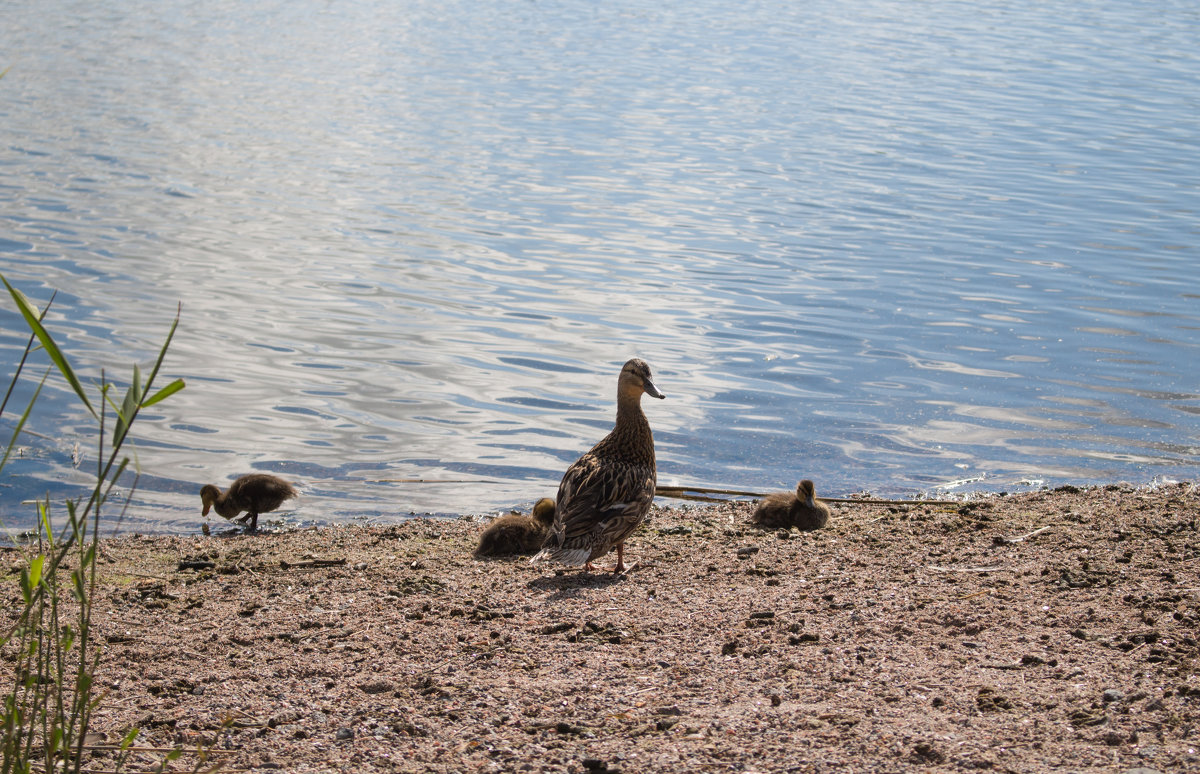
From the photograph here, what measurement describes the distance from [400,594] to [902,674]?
2.79m

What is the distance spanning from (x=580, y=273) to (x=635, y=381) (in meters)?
8.92

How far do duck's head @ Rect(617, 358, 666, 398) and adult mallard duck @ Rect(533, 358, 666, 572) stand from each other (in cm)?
1

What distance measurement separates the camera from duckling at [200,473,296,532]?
8969 mm

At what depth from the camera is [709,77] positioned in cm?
3978

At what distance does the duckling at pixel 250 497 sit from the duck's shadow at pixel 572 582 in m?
2.86

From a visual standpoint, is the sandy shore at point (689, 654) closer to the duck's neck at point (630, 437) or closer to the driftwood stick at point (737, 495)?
the duck's neck at point (630, 437)

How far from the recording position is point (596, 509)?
23.1ft

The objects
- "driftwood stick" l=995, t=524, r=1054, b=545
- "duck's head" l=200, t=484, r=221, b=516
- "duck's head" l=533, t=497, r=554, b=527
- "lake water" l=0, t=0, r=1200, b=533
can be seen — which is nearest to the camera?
"driftwood stick" l=995, t=524, r=1054, b=545

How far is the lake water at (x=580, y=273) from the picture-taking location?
1077 cm

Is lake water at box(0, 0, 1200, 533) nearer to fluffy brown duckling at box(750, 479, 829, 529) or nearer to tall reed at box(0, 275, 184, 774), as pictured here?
fluffy brown duckling at box(750, 479, 829, 529)

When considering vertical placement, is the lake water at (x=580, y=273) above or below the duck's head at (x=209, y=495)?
above

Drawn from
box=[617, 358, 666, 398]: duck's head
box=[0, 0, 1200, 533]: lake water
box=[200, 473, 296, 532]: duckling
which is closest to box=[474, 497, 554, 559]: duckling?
box=[617, 358, 666, 398]: duck's head

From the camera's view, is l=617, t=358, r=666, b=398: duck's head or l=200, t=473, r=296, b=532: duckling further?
l=200, t=473, r=296, b=532: duckling

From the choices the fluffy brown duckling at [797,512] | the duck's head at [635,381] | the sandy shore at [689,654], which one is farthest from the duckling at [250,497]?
the fluffy brown duckling at [797,512]
